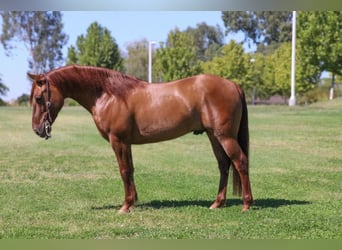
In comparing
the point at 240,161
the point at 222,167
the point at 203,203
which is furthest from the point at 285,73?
the point at 240,161

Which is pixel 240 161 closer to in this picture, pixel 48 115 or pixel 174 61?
pixel 48 115

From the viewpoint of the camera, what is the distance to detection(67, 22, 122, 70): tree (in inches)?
1216

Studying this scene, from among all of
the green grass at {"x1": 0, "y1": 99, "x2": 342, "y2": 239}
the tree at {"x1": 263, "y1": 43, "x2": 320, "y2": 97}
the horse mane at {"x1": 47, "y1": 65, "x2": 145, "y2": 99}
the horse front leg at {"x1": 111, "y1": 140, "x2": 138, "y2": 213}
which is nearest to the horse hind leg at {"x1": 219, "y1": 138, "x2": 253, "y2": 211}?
the green grass at {"x1": 0, "y1": 99, "x2": 342, "y2": 239}

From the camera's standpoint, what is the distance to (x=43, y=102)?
18.1 ft

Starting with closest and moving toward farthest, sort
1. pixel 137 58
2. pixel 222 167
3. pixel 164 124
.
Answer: pixel 164 124 < pixel 222 167 < pixel 137 58

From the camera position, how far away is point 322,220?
212 inches

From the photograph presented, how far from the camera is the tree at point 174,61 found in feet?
90.4

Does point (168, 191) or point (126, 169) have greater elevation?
point (126, 169)

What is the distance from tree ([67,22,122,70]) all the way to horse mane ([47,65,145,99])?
2495 cm

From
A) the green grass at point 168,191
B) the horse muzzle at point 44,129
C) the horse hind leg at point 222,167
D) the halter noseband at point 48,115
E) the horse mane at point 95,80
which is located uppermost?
the horse mane at point 95,80

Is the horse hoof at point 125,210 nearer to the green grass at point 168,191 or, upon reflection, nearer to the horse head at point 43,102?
the green grass at point 168,191

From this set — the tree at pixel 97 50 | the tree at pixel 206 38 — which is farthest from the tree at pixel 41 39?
the tree at pixel 206 38

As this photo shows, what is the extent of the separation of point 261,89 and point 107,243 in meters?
31.2

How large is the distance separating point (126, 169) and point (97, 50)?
1045 inches
